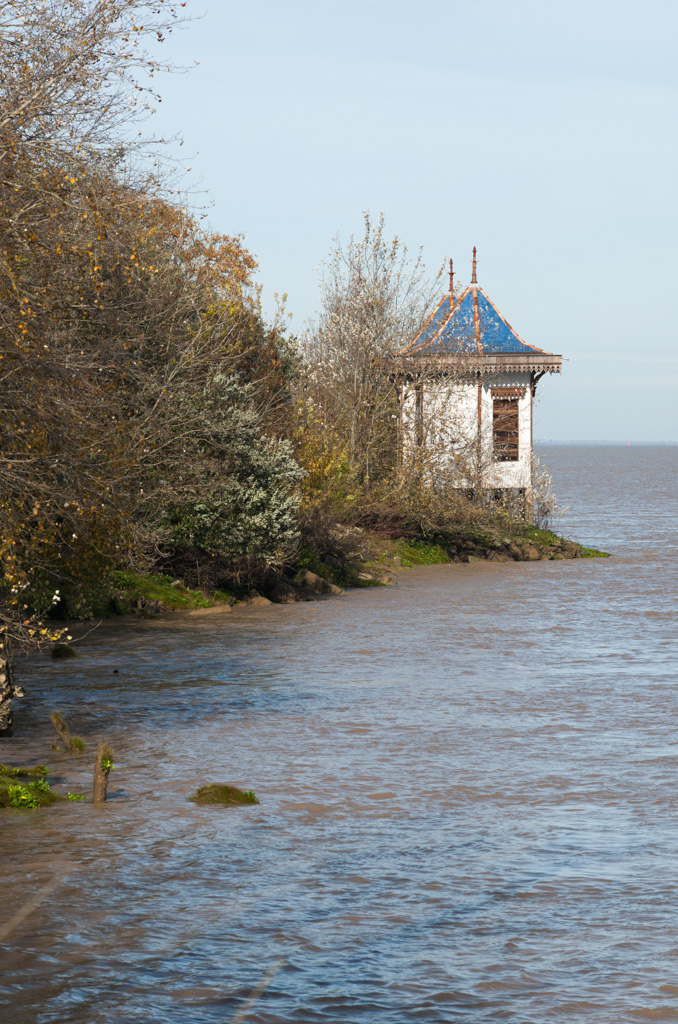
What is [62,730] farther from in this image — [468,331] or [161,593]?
[468,331]

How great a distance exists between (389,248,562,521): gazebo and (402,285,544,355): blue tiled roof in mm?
35

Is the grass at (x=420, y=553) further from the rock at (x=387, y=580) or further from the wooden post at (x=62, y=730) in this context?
the wooden post at (x=62, y=730)

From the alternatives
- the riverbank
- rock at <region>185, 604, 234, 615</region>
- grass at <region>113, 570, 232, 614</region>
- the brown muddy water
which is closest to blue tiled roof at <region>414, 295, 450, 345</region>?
the riverbank

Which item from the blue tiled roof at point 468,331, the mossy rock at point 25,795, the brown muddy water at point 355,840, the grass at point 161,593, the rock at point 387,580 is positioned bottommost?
the brown muddy water at point 355,840

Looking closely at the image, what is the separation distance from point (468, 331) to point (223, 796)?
109 ft

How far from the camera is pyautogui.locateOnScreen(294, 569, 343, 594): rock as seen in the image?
31422 mm

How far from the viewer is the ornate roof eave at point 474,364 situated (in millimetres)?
40781

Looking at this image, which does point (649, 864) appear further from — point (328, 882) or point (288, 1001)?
point (288, 1001)

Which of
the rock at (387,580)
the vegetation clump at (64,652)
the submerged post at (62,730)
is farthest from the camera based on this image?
the rock at (387,580)

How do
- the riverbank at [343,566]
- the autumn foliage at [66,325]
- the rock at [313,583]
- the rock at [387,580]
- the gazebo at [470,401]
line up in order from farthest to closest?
the gazebo at [470,401] < the rock at [387,580] < the rock at [313,583] < the riverbank at [343,566] < the autumn foliage at [66,325]

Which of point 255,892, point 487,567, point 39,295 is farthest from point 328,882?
point 487,567

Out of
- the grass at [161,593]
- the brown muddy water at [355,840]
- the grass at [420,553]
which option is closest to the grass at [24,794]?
the brown muddy water at [355,840]

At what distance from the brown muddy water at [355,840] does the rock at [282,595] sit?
6.59 meters

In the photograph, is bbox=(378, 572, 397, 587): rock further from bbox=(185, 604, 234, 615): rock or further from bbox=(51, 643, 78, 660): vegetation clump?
bbox=(51, 643, 78, 660): vegetation clump
